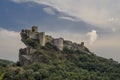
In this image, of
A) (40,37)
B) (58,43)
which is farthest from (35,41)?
(58,43)

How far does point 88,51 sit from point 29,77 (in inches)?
1331

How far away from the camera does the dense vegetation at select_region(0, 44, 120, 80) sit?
2801 inches

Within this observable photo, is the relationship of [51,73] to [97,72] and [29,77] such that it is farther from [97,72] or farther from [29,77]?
[97,72]

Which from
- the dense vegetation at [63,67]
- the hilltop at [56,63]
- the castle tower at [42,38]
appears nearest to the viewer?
the dense vegetation at [63,67]

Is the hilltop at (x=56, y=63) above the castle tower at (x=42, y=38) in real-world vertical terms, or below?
below

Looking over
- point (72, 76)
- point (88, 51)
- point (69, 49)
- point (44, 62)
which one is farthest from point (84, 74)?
point (88, 51)

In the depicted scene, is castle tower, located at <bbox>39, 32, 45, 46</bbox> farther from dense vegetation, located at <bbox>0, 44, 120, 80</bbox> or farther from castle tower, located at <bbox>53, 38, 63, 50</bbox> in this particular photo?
castle tower, located at <bbox>53, 38, 63, 50</bbox>

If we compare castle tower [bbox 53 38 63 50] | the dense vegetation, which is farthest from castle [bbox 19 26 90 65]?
the dense vegetation

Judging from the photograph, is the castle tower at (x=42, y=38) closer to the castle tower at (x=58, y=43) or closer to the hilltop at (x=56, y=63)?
the hilltop at (x=56, y=63)

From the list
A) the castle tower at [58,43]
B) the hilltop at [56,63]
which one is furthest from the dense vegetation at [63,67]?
the castle tower at [58,43]

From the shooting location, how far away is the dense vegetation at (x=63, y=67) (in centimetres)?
7114

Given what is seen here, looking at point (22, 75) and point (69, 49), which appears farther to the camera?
point (69, 49)

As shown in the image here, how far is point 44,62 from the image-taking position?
82062 mm

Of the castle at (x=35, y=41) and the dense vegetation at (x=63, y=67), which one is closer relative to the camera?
the dense vegetation at (x=63, y=67)
